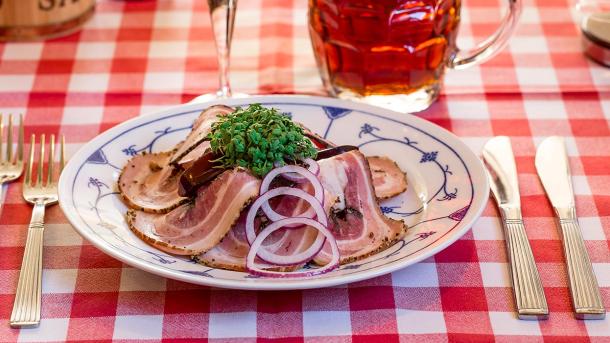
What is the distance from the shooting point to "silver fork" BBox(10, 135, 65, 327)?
5.25 feet

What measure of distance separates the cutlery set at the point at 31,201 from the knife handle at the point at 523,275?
88cm

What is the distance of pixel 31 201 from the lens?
1950 millimetres

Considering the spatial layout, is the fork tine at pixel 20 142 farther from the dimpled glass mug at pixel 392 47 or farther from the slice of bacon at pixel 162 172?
the dimpled glass mug at pixel 392 47

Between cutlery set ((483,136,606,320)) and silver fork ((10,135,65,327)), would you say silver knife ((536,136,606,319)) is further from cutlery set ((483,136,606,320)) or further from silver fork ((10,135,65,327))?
silver fork ((10,135,65,327))

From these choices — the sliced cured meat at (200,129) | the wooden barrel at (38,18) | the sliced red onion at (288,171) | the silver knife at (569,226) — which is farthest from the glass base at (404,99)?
the wooden barrel at (38,18)

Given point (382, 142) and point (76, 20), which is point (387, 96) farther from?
point (76, 20)

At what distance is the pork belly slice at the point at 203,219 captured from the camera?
1.64 m

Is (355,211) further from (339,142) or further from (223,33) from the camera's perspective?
(223,33)

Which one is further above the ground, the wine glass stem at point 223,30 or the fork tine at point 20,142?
the wine glass stem at point 223,30

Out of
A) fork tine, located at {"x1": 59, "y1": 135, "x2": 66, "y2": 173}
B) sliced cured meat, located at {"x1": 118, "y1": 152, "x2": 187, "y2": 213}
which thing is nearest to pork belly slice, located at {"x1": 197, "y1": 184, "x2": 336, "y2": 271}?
sliced cured meat, located at {"x1": 118, "y1": 152, "x2": 187, "y2": 213}

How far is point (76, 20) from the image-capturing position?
2803 millimetres

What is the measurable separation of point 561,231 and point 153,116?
3.10ft

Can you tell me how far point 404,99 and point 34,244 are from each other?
1032mm

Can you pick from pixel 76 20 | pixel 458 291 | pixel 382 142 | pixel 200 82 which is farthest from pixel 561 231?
pixel 76 20
